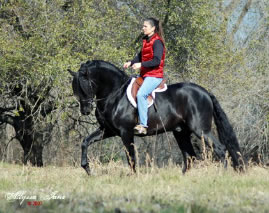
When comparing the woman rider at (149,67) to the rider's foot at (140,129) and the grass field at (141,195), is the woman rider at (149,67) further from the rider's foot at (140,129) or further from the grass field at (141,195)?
the grass field at (141,195)

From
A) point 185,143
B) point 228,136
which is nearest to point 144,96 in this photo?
point 185,143

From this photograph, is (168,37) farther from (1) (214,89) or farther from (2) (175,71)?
(1) (214,89)

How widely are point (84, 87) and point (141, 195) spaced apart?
11.5 feet

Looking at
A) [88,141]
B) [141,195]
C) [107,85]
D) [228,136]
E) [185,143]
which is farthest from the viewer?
[185,143]

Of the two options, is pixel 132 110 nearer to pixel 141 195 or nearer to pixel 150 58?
pixel 150 58

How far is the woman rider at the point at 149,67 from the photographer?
7.64 metres

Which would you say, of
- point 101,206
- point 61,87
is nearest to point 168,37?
point 61,87

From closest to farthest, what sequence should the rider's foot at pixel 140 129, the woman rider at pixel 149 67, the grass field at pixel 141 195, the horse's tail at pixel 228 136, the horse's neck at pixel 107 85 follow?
the grass field at pixel 141 195 → the woman rider at pixel 149 67 → the rider's foot at pixel 140 129 → the horse's neck at pixel 107 85 → the horse's tail at pixel 228 136

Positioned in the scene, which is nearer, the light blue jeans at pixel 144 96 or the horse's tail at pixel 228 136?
the light blue jeans at pixel 144 96

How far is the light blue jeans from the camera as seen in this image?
25.4 ft

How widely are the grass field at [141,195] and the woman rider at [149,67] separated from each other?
59.8 inches

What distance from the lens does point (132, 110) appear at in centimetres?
790

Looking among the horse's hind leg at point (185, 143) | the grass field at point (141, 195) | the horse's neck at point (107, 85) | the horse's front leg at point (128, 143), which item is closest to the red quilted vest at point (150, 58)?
the horse's neck at point (107, 85)

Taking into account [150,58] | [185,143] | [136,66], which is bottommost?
[185,143]
